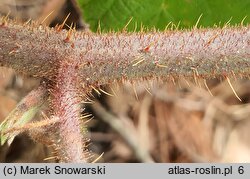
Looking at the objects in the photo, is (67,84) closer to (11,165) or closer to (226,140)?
(11,165)

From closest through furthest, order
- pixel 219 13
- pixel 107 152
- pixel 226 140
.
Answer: pixel 219 13 → pixel 107 152 → pixel 226 140

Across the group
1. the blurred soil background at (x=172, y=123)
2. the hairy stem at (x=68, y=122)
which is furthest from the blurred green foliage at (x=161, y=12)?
the blurred soil background at (x=172, y=123)

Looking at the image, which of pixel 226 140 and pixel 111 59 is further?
pixel 226 140

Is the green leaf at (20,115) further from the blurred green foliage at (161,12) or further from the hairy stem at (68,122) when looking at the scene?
the blurred green foliage at (161,12)

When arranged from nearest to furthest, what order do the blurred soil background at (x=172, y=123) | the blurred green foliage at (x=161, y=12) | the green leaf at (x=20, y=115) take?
1. the green leaf at (x=20, y=115)
2. the blurred green foliage at (x=161, y=12)
3. the blurred soil background at (x=172, y=123)

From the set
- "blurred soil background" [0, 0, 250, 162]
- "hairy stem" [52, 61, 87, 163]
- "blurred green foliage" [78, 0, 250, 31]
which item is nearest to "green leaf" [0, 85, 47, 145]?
"hairy stem" [52, 61, 87, 163]

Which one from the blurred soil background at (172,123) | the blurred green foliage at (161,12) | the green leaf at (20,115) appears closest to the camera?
the green leaf at (20,115)

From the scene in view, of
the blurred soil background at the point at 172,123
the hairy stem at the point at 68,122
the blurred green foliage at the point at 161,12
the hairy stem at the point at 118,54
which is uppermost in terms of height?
the blurred soil background at the point at 172,123

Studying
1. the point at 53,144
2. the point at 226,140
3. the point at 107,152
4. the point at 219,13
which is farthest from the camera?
the point at 226,140

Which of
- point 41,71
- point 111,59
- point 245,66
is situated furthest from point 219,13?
point 41,71
